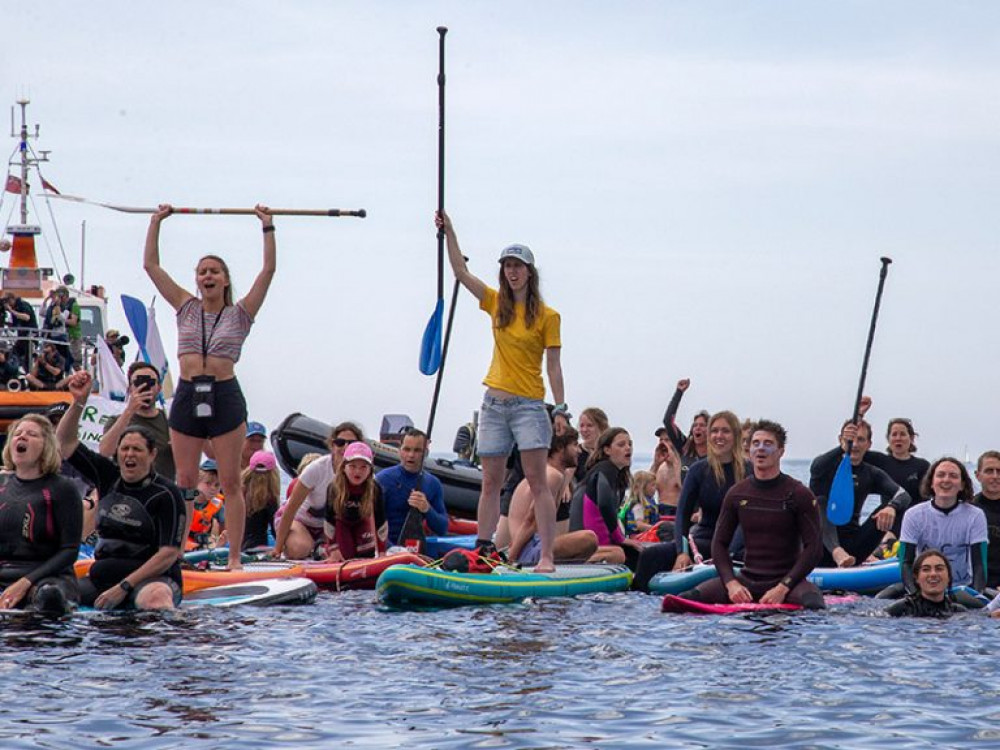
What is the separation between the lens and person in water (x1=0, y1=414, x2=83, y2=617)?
383 inches

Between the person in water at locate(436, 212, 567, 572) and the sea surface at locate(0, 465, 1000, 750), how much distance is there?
1.31 m

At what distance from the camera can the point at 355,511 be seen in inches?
519

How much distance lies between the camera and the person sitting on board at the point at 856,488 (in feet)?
46.3

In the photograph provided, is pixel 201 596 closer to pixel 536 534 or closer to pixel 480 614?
pixel 480 614

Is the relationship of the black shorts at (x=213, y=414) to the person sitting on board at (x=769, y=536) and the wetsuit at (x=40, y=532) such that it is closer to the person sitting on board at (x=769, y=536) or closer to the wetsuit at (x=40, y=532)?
the wetsuit at (x=40, y=532)

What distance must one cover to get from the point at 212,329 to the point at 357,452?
2.34 m

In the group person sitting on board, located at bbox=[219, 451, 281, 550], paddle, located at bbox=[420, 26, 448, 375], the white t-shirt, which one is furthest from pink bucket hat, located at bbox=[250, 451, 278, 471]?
paddle, located at bbox=[420, 26, 448, 375]

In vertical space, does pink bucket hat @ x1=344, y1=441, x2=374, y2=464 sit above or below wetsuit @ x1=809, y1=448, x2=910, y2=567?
above

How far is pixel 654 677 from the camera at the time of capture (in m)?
8.18

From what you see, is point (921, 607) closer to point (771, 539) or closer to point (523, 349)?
point (771, 539)

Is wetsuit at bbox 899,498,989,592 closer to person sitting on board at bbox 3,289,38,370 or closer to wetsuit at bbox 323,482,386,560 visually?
wetsuit at bbox 323,482,386,560

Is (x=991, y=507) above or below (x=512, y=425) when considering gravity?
below

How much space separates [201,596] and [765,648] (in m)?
4.12

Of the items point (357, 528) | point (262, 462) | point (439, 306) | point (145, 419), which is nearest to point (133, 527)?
point (145, 419)
